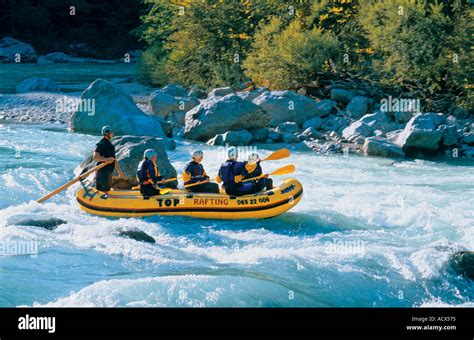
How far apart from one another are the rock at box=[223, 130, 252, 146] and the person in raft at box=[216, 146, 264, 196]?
6338 mm

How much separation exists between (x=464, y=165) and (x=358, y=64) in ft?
23.5

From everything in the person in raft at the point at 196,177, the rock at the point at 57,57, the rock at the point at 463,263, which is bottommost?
the rock at the point at 57,57

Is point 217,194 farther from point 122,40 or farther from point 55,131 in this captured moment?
point 122,40

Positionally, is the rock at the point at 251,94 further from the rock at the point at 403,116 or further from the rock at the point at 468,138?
the rock at the point at 468,138

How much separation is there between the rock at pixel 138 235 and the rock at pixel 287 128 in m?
9.00

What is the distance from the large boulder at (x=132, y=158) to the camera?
13141 mm

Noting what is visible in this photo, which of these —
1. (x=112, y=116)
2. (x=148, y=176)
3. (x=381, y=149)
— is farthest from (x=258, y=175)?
(x=112, y=116)

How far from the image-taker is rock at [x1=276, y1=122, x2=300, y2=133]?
18891 millimetres

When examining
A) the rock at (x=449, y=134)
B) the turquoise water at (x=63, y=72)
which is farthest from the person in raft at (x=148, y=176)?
the turquoise water at (x=63, y=72)

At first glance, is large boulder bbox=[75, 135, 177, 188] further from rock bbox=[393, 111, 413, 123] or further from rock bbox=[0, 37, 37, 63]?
rock bbox=[0, 37, 37, 63]

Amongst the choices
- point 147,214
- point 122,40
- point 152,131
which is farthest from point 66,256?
point 122,40

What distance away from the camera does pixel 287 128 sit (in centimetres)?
1892

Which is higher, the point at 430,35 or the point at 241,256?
the point at 430,35

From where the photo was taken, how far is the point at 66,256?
9.71 metres
